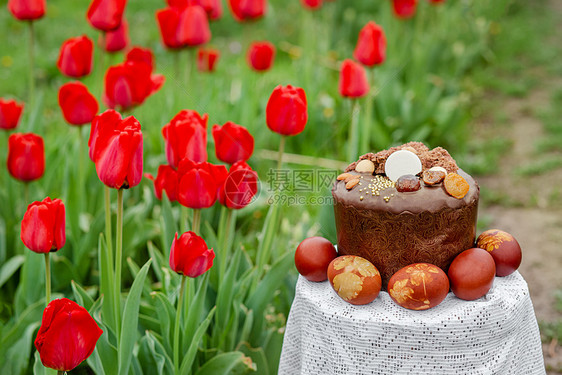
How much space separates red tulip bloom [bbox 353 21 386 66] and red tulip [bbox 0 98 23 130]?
4.64 feet

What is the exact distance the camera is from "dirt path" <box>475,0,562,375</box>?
9.67ft

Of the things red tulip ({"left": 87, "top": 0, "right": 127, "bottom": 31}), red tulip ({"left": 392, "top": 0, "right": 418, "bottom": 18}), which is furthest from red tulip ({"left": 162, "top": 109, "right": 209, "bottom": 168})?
red tulip ({"left": 392, "top": 0, "right": 418, "bottom": 18})

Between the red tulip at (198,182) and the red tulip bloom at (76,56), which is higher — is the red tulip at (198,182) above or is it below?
below

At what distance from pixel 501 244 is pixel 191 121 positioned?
90 cm

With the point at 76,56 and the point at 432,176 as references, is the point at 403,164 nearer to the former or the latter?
the point at 432,176

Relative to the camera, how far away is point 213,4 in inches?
125

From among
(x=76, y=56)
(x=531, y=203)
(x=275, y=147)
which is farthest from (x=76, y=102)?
(x=531, y=203)

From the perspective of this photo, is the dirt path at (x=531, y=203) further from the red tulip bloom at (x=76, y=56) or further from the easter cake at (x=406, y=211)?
the red tulip bloom at (x=76, y=56)

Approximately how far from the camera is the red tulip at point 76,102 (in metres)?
2.17

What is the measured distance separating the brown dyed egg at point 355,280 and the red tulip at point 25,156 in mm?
1169

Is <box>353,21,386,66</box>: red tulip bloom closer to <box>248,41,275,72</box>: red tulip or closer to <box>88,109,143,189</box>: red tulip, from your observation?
Answer: <box>248,41,275,72</box>: red tulip

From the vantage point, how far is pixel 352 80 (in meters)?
2.37

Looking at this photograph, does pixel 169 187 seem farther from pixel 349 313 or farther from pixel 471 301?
pixel 471 301

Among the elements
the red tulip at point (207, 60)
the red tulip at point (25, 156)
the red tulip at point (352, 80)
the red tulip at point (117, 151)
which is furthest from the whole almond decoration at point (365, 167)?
the red tulip at point (207, 60)
